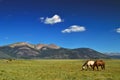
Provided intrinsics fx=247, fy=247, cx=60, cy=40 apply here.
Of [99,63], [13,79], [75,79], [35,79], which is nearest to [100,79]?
[75,79]

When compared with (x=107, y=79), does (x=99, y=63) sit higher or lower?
higher

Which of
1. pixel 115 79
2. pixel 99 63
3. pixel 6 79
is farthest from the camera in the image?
pixel 99 63

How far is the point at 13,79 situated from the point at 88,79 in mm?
8759

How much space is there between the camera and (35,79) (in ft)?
94.0

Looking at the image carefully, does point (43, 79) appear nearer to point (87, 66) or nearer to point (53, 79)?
point (53, 79)

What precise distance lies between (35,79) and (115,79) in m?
9.55

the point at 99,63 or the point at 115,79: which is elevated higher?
the point at 99,63

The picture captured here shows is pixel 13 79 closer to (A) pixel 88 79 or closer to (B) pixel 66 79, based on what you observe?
→ (B) pixel 66 79

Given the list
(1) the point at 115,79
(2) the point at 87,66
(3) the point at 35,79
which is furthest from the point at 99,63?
(3) the point at 35,79

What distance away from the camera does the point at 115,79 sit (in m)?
29.6

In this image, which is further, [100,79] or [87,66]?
[87,66]

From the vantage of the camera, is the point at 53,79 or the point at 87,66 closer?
the point at 53,79

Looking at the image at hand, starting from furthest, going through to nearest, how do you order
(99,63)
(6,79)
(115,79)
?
(99,63) → (115,79) → (6,79)

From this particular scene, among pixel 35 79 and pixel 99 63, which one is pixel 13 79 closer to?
pixel 35 79
